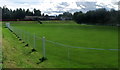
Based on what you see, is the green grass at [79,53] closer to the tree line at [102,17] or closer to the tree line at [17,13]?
the tree line at [102,17]

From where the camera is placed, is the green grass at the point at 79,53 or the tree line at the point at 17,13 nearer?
the green grass at the point at 79,53

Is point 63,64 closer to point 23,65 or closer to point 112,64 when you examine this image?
point 23,65

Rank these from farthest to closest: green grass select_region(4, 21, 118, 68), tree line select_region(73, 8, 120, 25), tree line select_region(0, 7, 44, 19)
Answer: tree line select_region(0, 7, 44, 19), tree line select_region(73, 8, 120, 25), green grass select_region(4, 21, 118, 68)

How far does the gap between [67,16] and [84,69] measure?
10888 cm

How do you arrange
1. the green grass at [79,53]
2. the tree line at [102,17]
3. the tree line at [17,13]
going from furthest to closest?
1. the tree line at [17,13]
2. the tree line at [102,17]
3. the green grass at [79,53]

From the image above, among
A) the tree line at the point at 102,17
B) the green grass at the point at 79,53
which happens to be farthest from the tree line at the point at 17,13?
the green grass at the point at 79,53

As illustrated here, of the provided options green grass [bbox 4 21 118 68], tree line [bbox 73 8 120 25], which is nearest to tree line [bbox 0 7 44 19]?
tree line [bbox 73 8 120 25]

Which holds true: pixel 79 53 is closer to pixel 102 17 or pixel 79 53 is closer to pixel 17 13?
pixel 102 17

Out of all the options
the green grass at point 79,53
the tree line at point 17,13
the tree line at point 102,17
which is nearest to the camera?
the green grass at point 79,53

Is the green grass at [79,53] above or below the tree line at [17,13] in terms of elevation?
below

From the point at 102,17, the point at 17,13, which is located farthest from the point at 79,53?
the point at 17,13

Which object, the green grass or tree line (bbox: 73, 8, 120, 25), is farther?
tree line (bbox: 73, 8, 120, 25)

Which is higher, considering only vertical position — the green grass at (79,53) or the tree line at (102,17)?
the tree line at (102,17)

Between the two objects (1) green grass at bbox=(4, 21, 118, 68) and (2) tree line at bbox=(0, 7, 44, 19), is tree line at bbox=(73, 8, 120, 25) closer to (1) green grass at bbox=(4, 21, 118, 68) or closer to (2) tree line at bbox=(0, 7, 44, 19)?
(2) tree line at bbox=(0, 7, 44, 19)
